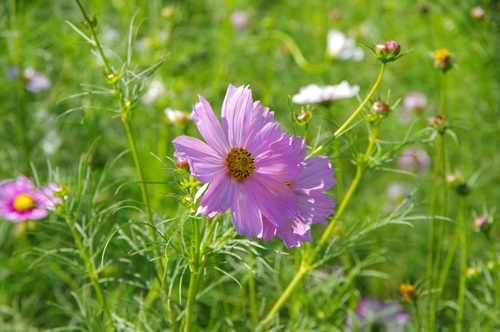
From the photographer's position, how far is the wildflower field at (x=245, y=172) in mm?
666

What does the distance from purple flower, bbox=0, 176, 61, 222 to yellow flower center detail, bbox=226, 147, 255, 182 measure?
0.53m

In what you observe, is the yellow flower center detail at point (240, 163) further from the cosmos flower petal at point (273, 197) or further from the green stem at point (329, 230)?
the green stem at point (329, 230)

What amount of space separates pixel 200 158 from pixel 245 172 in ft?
0.20

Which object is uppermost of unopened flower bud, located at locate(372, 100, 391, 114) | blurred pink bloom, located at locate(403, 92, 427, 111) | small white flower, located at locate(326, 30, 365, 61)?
small white flower, located at locate(326, 30, 365, 61)

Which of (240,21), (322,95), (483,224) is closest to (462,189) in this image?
(483,224)

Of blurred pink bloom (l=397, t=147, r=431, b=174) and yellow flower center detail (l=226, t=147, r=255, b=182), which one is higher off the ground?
blurred pink bloom (l=397, t=147, r=431, b=174)

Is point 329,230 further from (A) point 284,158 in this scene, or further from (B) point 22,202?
(B) point 22,202

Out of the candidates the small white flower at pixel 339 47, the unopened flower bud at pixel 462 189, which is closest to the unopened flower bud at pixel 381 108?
the unopened flower bud at pixel 462 189

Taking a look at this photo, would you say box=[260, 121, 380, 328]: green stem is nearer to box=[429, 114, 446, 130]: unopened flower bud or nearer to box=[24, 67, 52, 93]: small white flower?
box=[429, 114, 446, 130]: unopened flower bud

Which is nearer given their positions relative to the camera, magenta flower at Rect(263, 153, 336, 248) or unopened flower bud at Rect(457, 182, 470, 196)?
magenta flower at Rect(263, 153, 336, 248)

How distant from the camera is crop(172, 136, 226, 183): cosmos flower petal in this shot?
0.60 meters

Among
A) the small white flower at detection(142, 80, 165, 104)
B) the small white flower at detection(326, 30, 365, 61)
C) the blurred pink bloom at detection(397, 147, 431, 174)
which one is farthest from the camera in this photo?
the blurred pink bloom at detection(397, 147, 431, 174)

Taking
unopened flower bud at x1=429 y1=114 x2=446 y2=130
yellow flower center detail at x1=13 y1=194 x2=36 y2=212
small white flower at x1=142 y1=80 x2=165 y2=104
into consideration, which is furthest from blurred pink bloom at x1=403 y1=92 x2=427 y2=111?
yellow flower center detail at x1=13 y1=194 x2=36 y2=212

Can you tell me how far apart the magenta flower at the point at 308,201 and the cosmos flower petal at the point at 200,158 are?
0.27ft
